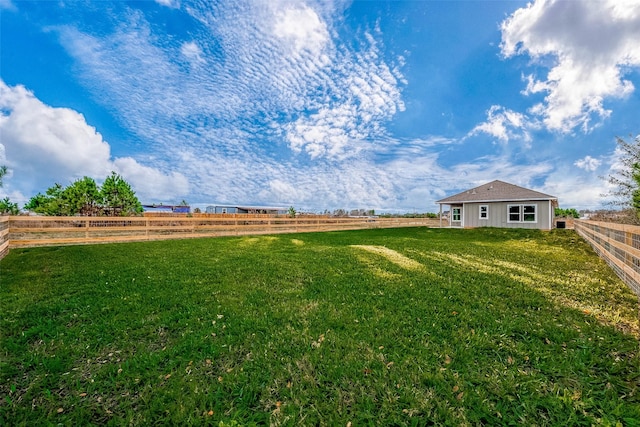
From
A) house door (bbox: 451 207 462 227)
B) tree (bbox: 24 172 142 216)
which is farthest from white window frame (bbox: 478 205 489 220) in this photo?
tree (bbox: 24 172 142 216)

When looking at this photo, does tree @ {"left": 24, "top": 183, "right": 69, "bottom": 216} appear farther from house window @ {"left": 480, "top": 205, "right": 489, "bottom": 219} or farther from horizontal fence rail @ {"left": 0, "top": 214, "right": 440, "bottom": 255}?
house window @ {"left": 480, "top": 205, "right": 489, "bottom": 219}

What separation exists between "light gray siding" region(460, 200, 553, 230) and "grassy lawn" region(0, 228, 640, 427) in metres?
15.9

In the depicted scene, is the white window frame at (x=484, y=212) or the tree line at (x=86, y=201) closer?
the tree line at (x=86, y=201)

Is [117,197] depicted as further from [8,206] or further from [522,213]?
[522,213]

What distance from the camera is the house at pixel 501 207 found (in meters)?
17.8

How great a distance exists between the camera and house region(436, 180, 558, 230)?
17.8m

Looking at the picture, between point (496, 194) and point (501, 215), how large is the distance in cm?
161

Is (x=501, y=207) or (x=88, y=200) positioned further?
(x=501, y=207)

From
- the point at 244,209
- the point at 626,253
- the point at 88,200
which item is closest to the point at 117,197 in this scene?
the point at 88,200

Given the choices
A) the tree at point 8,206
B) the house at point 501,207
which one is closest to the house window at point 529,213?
the house at point 501,207

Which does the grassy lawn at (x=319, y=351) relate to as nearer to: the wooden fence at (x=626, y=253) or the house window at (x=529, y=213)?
the wooden fence at (x=626, y=253)

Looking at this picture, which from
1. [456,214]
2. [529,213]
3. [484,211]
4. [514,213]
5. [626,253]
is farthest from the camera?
[456,214]

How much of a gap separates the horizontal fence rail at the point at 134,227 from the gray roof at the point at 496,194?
10583 mm

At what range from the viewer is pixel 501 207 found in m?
19.3
